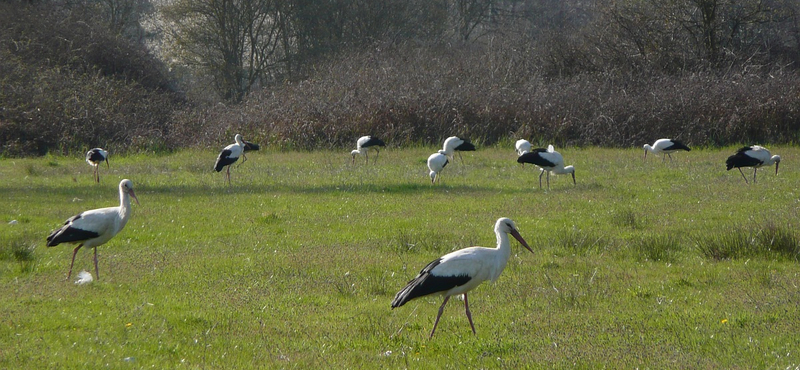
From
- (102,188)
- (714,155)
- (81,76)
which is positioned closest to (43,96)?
(81,76)

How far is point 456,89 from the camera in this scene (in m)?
25.8

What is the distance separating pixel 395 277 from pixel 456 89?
1776 centimetres

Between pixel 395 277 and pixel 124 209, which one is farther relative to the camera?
pixel 124 209

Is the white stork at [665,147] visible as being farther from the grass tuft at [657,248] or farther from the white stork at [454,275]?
the white stork at [454,275]

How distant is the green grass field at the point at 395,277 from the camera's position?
616 centimetres

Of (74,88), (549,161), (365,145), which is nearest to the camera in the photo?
(549,161)

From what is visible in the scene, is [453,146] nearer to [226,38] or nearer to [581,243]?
[581,243]

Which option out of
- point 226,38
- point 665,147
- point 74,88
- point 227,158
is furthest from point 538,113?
point 226,38

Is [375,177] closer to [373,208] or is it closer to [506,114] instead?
[373,208]

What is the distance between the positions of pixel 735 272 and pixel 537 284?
2116 millimetres

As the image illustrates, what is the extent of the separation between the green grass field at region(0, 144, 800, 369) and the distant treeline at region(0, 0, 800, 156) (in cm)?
786

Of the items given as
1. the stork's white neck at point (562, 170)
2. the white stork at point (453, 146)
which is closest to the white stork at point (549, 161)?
the stork's white neck at point (562, 170)

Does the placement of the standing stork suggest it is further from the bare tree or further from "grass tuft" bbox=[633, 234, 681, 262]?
the bare tree

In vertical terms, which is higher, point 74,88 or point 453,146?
point 74,88
